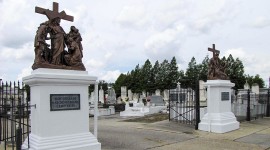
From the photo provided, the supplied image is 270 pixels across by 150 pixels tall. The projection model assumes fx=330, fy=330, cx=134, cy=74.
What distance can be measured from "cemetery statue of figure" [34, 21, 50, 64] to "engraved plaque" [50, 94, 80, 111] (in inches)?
34.5

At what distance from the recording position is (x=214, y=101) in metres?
14.3

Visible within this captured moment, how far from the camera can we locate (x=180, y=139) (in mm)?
11773


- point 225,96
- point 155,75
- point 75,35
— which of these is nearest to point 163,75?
point 155,75

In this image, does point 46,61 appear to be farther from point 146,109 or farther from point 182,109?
point 146,109

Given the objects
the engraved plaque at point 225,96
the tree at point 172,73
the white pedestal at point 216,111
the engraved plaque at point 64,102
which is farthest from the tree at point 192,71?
the engraved plaque at point 64,102

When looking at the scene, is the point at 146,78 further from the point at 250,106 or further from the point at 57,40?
the point at 57,40

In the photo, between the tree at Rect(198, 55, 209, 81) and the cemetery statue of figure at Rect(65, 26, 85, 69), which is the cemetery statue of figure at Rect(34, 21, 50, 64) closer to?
the cemetery statue of figure at Rect(65, 26, 85, 69)

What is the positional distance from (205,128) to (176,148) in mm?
4413

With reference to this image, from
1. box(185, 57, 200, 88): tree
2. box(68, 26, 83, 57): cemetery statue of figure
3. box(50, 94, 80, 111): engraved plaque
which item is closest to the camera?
box(50, 94, 80, 111): engraved plaque

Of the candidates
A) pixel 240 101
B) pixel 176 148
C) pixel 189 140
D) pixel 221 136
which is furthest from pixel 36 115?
pixel 240 101

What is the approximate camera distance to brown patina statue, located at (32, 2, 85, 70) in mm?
7367

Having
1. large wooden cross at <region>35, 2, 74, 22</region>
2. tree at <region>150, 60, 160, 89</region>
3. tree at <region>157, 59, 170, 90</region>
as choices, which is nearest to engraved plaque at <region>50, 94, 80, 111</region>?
large wooden cross at <region>35, 2, 74, 22</region>

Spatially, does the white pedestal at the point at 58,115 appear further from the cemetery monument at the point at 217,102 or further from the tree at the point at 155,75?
the tree at the point at 155,75

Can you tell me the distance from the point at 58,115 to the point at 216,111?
8.68 metres
